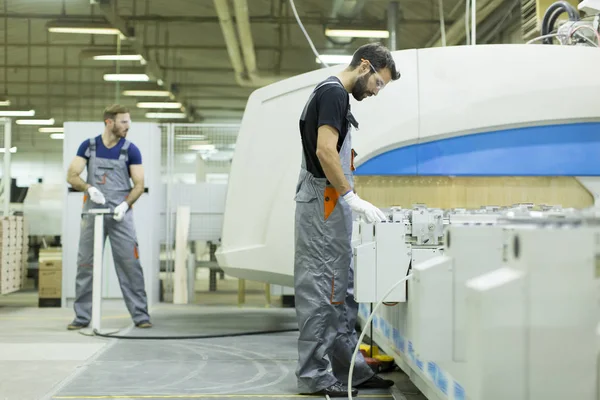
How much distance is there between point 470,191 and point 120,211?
2.31 metres

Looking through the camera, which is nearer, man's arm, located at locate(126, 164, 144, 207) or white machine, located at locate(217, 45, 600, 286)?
white machine, located at locate(217, 45, 600, 286)

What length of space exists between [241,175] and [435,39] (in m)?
5.70

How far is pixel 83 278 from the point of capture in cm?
474

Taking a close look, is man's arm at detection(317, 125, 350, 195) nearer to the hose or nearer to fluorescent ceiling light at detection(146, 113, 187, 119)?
the hose

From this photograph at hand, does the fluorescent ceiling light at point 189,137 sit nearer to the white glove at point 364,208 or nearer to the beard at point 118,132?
the beard at point 118,132

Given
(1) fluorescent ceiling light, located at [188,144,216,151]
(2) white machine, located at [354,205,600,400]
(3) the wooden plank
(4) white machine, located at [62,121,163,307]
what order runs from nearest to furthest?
(2) white machine, located at [354,205,600,400], (4) white machine, located at [62,121,163,307], (3) the wooden plank, (1) fluorescent ceiling light, located at [188,144,216,151]

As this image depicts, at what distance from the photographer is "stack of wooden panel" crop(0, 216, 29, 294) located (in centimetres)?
585

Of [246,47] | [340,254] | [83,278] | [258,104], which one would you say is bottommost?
[83,278]

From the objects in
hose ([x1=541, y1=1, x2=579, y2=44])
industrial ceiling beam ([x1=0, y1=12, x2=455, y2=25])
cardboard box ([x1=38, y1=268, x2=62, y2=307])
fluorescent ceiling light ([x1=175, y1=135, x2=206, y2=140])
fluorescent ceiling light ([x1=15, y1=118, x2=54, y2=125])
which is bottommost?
cardboard box ([x1=38, y1=268, x2=62, y2=307])

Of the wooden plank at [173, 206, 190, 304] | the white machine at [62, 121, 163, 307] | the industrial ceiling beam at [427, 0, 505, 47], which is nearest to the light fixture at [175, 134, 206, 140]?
the white machine at [62, 121, 163, 307]

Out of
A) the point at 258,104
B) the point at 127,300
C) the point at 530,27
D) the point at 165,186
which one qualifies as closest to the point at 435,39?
the point at 530,27

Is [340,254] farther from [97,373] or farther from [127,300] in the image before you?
[127,300]

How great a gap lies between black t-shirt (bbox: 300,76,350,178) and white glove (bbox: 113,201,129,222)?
2.11m

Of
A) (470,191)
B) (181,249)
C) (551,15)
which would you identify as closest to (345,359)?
(470,191)
